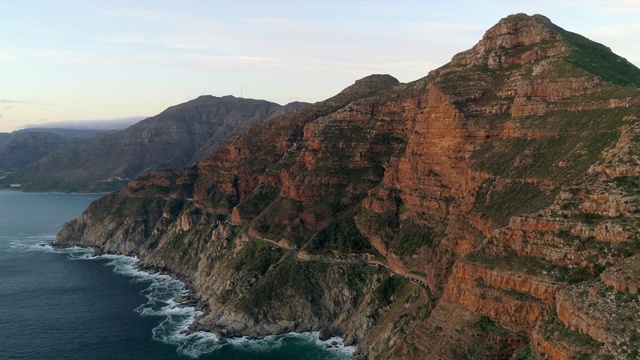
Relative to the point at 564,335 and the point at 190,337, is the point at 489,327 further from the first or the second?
the point at 190,337

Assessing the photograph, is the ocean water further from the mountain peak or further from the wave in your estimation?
the mountain peak

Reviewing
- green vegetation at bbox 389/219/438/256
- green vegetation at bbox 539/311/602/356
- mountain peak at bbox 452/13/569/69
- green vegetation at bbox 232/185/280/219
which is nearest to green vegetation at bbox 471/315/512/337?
green vegetation at bbox 539/311/602/356

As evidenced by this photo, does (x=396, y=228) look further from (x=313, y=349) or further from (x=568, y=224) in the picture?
(x=568, y=224)

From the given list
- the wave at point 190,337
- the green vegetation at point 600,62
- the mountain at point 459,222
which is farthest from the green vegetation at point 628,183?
the wave at point 190,337

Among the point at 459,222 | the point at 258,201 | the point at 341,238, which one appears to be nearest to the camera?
the point at 459,222

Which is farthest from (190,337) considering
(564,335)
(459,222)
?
(564,335)

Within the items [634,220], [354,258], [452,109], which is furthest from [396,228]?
[634,220]
